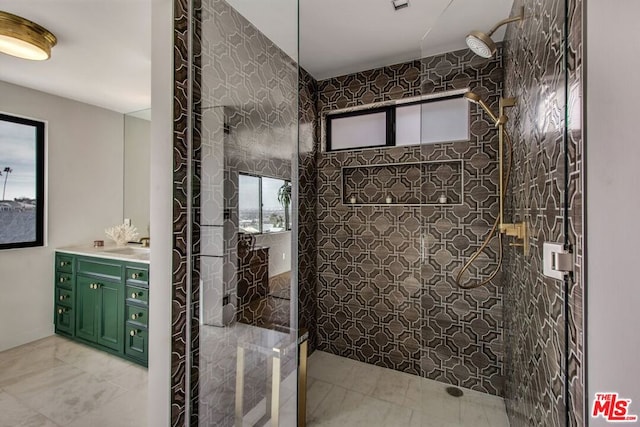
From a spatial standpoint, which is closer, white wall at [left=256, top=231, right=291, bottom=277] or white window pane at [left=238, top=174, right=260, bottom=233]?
white window pane at [left=238, top=174, right=260, bottom=233]

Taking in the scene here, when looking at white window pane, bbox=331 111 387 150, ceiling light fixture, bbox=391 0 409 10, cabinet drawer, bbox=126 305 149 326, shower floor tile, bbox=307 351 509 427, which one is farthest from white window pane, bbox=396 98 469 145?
cabinet drawer, bbox=126 305 149 326

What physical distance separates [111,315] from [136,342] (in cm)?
41

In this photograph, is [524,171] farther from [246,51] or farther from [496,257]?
[246,51]

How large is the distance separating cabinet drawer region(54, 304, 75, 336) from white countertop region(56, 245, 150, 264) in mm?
610

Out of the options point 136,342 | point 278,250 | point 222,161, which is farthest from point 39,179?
point 278,250

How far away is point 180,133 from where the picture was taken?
1276 mm

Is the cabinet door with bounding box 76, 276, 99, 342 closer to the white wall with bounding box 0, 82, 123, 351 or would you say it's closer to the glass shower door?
the white wall with bounding box 0, 82, 123, 351

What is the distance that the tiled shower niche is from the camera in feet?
6.88

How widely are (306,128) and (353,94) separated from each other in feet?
1.80

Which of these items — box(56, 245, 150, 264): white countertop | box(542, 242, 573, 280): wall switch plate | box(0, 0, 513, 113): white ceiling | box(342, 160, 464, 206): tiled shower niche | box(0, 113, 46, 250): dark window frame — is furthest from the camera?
box(0, 113, 46, 250): dark window frame

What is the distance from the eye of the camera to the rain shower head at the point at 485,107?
180 centimetres

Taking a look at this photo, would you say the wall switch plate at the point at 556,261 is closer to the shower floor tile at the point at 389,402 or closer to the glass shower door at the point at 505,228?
the glass shower door at the point at 505,228

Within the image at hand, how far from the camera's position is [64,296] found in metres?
3.04
